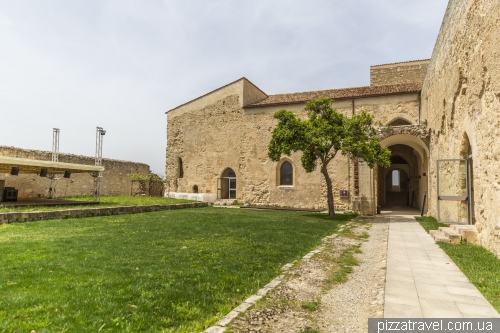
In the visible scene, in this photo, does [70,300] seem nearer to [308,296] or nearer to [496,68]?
[308,296]

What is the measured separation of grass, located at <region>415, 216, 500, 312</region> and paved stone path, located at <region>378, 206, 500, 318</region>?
3.6 inches

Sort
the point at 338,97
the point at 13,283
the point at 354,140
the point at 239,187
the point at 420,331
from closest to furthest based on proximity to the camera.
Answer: the point at 420,331, the point at 13,283, the point at 354,140, the point at 338,97, the point at 239,187

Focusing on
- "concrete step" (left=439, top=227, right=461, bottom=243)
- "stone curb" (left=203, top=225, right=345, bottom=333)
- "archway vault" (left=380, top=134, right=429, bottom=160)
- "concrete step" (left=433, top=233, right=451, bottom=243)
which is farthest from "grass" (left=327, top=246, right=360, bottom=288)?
"archway vault" (left=380, top=134, right=429, bottom=160)

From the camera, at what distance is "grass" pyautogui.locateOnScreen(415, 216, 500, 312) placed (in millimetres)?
3989

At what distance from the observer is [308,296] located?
13.2 feet

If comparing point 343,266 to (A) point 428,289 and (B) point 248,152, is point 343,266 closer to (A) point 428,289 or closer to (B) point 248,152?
(A) point 428,289

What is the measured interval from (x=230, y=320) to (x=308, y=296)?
131 cm

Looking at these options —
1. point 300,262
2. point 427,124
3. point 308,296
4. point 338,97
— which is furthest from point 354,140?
point 308,296


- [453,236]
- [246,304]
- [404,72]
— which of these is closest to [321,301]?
[246,304]

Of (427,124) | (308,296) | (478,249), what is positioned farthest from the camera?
(427,124)

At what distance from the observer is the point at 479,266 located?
5164 millimetres

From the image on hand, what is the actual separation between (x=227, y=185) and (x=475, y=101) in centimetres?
1734

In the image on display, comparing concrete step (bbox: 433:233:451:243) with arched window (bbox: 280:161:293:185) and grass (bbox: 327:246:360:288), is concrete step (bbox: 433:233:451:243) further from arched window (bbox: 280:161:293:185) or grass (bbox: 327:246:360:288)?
arched window (bbox: 280:161:293:185)

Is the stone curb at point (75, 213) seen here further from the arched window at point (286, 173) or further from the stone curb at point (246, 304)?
the stone curb at point (246, 304)
